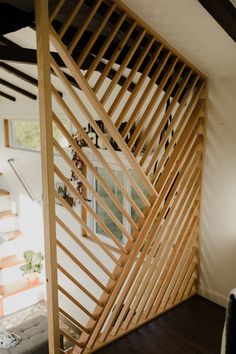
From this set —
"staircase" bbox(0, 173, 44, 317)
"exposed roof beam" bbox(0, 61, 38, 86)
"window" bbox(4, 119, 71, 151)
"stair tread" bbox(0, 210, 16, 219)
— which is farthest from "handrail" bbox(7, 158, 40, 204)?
"exposed roof beam" bbox(0, 61, 38, 86)

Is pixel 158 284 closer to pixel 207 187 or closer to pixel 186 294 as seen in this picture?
pixel 186 294

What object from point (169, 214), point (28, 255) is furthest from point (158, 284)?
point (28, 255)

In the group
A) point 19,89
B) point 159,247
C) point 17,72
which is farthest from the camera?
point 19,89

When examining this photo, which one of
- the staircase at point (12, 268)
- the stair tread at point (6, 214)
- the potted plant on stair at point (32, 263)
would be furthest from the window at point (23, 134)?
the potted plant on stair at point (32, 263)

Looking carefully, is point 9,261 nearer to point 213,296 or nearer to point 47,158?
point 213,296

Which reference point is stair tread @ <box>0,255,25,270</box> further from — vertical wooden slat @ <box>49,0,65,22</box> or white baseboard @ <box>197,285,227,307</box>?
vertical wooden slat @ <box>49,0,65,22</box>

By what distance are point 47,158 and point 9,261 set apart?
5031 millimetres

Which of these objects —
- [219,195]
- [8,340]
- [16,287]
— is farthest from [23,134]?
[219,195]

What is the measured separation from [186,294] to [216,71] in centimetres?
202

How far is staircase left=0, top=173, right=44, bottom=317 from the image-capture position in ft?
18.7

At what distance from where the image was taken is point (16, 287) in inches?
231

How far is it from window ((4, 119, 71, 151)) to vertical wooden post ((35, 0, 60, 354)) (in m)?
3.36

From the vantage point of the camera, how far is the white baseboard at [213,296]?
2.78m

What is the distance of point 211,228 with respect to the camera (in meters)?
2.79
